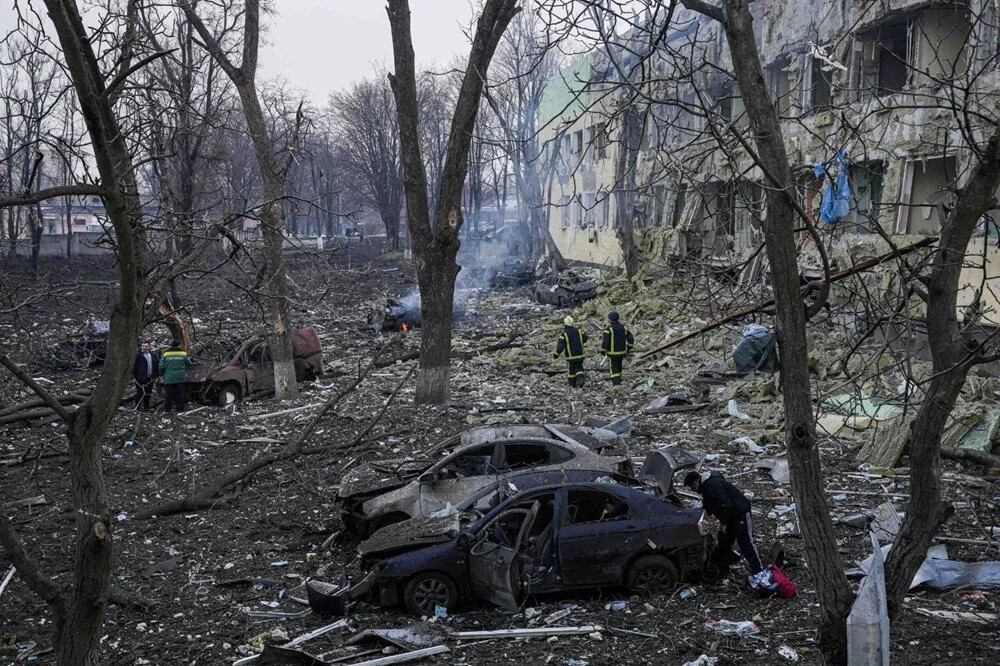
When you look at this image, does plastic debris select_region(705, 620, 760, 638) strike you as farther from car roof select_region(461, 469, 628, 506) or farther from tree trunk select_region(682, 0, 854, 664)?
tree trunk select_region(682, 0, 854, 664)

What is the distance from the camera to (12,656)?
23.5 ft

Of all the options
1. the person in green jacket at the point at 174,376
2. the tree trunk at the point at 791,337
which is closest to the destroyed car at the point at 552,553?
the tree trunk at the point at 791,337

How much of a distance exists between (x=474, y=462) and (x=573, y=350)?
25.7 feet

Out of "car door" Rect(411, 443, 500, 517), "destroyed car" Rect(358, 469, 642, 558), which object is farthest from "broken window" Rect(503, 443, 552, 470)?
"destroyed car" Rect(358, 469, 642, 558)

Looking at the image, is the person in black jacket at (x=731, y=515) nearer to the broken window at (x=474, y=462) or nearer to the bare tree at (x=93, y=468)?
the broken window at (x=474, y=462)

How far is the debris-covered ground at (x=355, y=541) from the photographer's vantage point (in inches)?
275

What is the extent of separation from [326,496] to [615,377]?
8495 millimetres

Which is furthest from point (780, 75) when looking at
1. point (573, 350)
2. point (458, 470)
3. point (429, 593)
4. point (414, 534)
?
point (429, 593)

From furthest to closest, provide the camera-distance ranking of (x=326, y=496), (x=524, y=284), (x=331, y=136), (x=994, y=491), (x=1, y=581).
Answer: (x=331, y=136), (x=524, y=284), (x=326, y=496), (x=994, y=491), (x=1, y=581)

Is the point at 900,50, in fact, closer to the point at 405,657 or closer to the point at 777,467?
the point at 777,467

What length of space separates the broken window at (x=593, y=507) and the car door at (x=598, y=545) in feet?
0.05

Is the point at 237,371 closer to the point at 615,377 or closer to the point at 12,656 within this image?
the point at 615,377

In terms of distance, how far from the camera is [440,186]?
14.6m

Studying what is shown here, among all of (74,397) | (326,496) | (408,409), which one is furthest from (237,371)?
(74,397)
